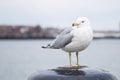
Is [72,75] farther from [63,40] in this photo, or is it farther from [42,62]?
[42,62]

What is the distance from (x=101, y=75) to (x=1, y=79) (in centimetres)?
2195

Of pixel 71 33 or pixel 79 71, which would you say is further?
pixel 71 33

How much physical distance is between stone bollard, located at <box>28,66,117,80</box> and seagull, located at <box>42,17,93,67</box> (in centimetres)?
38

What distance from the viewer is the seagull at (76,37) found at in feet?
16.7

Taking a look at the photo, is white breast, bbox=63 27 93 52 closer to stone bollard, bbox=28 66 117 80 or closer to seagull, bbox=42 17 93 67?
seagull, bbox=42 17 93 67

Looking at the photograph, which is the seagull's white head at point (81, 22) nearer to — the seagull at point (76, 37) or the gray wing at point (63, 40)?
the seagull at point (76, 37)

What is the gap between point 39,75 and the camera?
4703 millimetres

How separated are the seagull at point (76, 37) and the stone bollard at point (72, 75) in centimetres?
38

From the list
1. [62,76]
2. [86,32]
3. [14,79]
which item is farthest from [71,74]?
[14,79]

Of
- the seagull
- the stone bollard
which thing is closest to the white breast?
the seagull

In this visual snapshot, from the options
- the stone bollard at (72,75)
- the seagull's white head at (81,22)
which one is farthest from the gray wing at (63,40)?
the stone bollard at (72,75)

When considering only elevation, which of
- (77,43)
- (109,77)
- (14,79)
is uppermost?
(77,43)

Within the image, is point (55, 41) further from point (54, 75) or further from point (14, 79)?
point (14, 79)

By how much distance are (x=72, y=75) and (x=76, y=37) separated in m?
0.71
